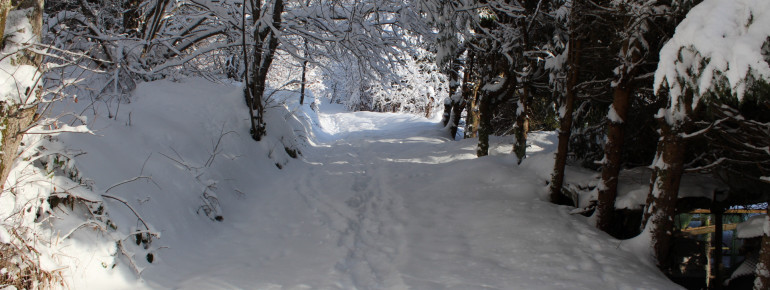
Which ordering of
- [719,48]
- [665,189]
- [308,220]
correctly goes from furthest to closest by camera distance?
[308,220] < [665,189] < [719,48]

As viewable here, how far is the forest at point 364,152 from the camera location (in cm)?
322

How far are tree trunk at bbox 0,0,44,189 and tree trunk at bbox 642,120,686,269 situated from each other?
584cm

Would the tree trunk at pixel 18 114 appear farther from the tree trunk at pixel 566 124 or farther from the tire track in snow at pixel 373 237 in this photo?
the tree trunk at pixel 566 124

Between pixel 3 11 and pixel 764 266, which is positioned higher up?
pixel 3 11

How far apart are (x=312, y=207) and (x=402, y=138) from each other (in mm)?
8889

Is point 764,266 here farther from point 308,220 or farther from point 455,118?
point 455,118

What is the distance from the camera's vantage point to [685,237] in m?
7.12

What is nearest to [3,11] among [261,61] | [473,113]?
[261,61]

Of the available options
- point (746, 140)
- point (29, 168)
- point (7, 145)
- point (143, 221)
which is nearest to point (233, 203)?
point (143, 221)

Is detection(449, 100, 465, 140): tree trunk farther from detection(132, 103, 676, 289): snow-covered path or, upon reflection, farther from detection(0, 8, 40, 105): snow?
detection(0, 8, 40, 105): snow

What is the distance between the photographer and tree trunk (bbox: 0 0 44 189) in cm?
Answer: 290

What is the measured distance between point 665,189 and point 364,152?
8638 mm

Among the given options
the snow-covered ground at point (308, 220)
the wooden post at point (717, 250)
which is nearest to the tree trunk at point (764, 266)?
the snow-covered ground at point (308, 220)

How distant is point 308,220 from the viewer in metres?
6.22
